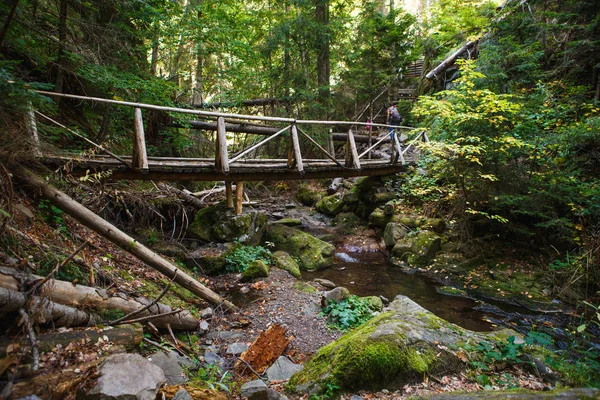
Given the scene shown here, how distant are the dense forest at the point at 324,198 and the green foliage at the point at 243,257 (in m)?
0.04

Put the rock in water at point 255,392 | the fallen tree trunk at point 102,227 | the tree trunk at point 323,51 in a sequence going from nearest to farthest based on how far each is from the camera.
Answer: the rock in water at point 255,392
the fallen tree trunk at point 102,227
the tree trunk at point 323,51

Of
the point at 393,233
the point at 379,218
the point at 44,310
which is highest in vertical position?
the point at 44,310

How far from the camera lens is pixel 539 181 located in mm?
7188

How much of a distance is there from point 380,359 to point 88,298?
3.08m

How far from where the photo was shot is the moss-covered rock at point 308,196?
14.8 meters

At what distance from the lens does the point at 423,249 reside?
29.2 ft

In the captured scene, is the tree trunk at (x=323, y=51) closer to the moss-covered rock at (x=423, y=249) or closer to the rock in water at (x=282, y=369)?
the moss-covered rock at (x=423, y=249)

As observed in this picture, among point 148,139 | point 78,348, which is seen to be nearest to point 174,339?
point 78,348

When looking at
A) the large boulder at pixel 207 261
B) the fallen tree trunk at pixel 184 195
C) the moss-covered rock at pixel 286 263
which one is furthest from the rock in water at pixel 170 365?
the fallen tree trunk at pixel 184 195

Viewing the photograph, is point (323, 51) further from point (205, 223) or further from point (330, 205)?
point (205, 223)

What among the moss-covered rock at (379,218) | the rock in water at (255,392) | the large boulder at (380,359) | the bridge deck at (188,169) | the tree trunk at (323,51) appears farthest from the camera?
the tree trunk at (323,51)

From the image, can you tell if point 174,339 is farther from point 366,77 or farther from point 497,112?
point 366,77

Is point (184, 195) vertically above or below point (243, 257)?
above

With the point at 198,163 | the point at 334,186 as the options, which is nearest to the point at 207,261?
the point at 198,163
